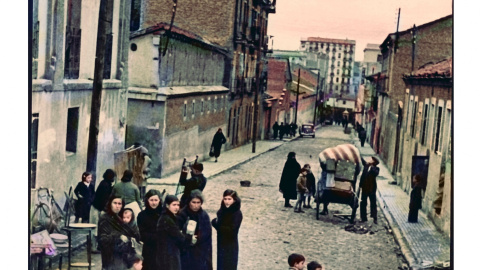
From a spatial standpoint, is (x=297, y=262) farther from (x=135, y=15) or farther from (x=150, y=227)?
(x=135, y=15)

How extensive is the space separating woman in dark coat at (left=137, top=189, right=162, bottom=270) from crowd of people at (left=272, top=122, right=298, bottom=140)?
1.37m

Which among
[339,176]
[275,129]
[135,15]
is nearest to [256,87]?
[275,129]

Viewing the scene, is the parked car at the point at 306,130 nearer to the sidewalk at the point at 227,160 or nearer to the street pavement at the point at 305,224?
the street pavement at the point at 305,224

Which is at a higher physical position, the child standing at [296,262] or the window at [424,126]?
the window at [424,126]

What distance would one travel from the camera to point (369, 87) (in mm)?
7672

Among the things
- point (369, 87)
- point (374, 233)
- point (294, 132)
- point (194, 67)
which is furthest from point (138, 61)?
point (374, 233)

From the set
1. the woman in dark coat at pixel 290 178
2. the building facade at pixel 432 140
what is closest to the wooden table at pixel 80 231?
the woman in dark coat at pixel 290 178

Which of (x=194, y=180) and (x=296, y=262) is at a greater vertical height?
(x=194, y=180)

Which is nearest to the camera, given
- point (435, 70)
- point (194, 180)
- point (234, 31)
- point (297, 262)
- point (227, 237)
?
point (297, 262)

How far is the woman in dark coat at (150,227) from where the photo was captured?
7273 millimetres

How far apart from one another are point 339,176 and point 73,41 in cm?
301

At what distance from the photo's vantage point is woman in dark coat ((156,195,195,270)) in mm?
7109

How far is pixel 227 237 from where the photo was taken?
24.1 feet
